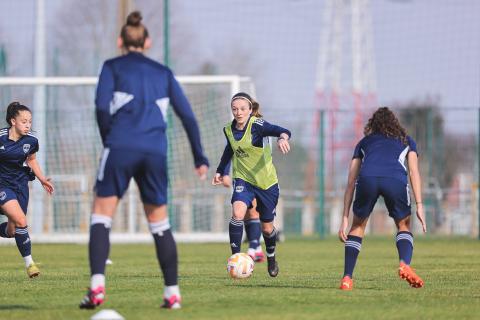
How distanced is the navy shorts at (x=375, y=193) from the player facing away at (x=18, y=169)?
3935 mm

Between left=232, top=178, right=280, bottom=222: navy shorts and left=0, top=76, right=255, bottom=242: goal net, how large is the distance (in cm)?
1229

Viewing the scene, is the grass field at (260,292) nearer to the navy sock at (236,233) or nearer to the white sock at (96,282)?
the white sock at (96,282)

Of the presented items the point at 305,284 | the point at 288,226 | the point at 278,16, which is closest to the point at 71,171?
the point at 278,16

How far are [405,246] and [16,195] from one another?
187 inches

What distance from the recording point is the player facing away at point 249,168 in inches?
511

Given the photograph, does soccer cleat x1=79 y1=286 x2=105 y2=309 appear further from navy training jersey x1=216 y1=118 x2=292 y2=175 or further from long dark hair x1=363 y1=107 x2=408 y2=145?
navy training jersey x1=216 y1=118 x2=292 y2=175

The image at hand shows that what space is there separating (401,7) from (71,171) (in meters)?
10.4

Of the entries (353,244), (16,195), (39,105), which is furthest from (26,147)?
(39,105)

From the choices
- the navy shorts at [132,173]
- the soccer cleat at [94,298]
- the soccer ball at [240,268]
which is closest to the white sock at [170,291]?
the soccer cleat at [94,298]

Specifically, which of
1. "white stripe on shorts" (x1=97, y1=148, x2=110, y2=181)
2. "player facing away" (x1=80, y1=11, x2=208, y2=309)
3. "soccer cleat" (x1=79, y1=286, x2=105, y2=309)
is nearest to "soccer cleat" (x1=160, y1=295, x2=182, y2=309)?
"player facing away" (x1=80, y1=11, x2=208, y2=309)

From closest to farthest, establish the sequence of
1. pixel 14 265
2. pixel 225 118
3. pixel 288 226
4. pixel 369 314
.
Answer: pixel 369 314 → pixel 14 265 → pixel 225 118 → pixel 288 226

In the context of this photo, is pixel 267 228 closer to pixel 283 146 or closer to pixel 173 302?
pixel 283 146

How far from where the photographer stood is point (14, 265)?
15.7 metres

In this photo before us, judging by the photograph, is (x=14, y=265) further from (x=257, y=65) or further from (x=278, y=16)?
(x=257, y=65)
